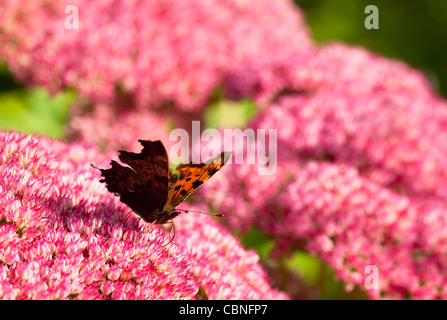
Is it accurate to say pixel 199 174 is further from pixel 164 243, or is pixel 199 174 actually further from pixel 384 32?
pixel 384 32

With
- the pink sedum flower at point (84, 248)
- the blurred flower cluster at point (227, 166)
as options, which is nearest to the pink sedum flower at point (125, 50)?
the blurred flower cluster at point (227, 166)

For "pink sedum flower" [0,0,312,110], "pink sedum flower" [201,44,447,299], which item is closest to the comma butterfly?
"pink sedum flower" [201,44,447,299]

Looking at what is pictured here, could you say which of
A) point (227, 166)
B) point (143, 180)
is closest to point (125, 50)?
point (227, 166)

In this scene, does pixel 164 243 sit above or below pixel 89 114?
below

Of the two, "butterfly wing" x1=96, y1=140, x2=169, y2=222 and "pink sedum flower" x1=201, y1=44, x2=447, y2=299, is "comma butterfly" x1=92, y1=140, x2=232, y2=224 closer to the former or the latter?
"butterfly wing" x1=96, y1=140, x2=169, y2=222

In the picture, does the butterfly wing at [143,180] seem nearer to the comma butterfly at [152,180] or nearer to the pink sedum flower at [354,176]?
the comma butterfly at [152,180]

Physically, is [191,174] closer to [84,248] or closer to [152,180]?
[152,180]

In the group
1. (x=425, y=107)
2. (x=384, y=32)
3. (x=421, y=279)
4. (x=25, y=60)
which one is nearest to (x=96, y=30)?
(x=25, y=60)
